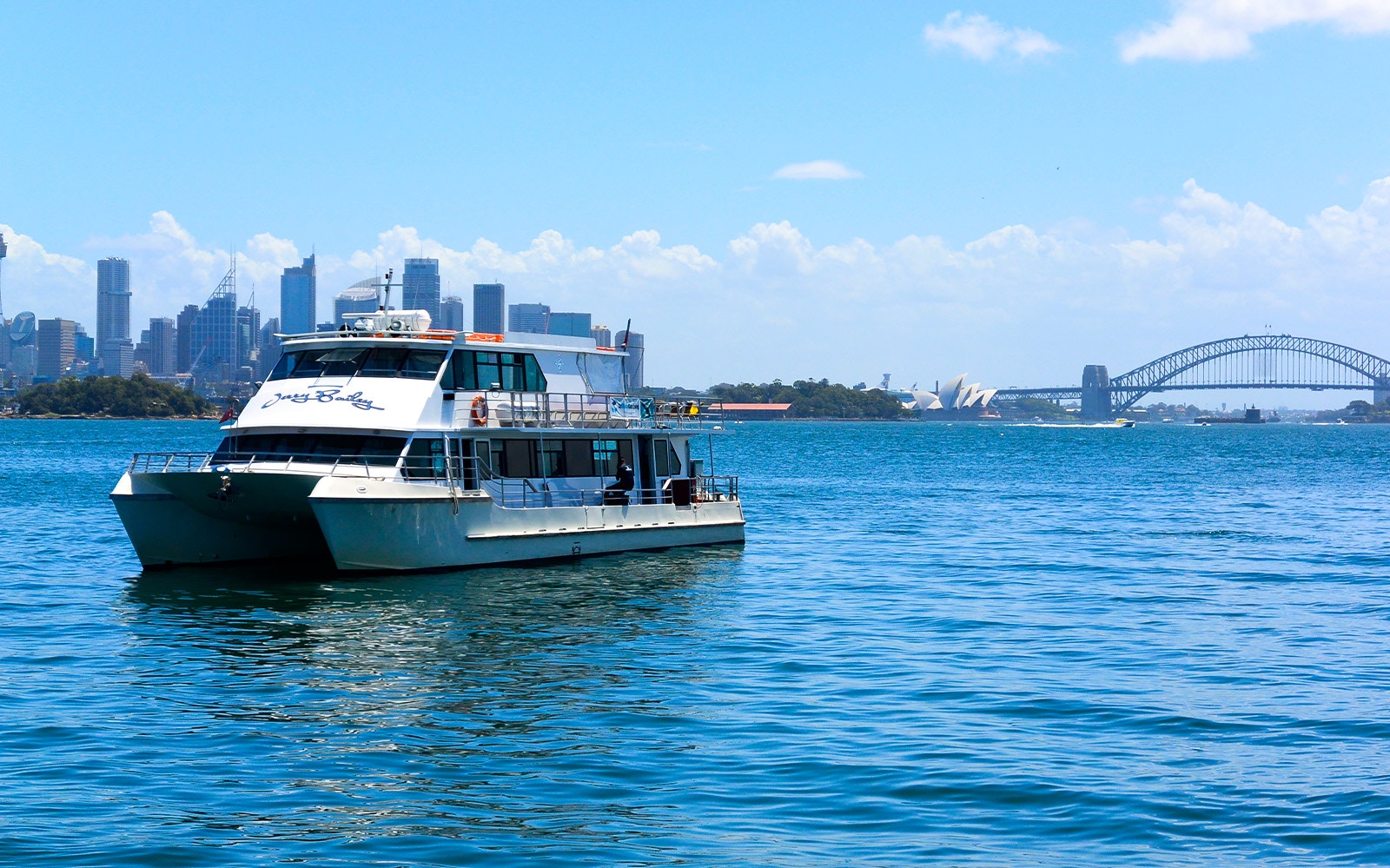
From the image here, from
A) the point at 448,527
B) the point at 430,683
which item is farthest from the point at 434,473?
the point at 430,683

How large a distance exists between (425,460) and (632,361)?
1376cm

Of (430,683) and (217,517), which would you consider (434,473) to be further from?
(430,683)

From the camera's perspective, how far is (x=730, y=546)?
3341cm

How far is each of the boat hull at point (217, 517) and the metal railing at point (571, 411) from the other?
397 centimetres

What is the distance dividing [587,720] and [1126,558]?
2119 cm

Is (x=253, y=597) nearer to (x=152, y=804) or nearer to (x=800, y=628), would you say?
(x=800, y=628)

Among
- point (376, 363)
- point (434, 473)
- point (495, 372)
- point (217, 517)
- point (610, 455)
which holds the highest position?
point (376, 363)

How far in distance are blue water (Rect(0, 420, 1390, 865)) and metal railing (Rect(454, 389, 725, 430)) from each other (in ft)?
10.3

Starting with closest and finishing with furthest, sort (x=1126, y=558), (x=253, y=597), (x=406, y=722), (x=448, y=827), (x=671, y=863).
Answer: (x=671, y=863)
(x=448, y=827)
(x=406, y=722)
(x=253, y=597)
(x=1126, y=558)

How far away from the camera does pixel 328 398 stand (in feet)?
86.6

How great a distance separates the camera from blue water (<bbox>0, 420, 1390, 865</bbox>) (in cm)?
1122

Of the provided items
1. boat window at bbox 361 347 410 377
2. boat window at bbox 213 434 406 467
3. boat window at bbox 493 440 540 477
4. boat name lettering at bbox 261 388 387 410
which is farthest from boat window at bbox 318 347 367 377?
boat window at bbox 493 440 540 477

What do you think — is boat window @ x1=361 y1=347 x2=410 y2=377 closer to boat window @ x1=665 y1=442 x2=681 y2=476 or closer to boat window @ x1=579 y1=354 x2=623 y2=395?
boat window @ x1=579 y1=354 x2=623 y2=395

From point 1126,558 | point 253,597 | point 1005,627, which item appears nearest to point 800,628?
point 1005,627
